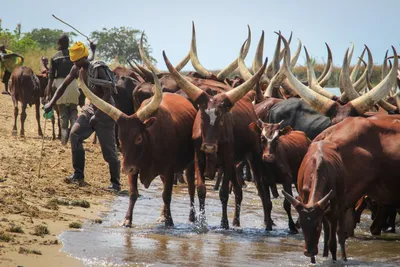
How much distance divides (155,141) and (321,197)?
114 inches

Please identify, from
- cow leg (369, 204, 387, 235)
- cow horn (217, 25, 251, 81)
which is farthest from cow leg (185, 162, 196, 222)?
cow horn (217, 25, 251, 81)

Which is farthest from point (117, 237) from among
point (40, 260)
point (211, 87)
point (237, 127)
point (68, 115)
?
point (68, 115)

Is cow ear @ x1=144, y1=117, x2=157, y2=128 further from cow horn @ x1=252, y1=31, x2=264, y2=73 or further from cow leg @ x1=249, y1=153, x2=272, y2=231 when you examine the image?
cow horn @ x1=252, y1=31, x2=264, y2=73

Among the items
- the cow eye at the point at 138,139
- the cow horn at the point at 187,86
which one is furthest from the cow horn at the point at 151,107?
the cow horn at the point at 187,86

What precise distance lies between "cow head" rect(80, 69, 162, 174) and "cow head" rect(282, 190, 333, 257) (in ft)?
9.27

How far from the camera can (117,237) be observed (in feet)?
32.3

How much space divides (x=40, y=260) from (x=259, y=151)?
4.75m

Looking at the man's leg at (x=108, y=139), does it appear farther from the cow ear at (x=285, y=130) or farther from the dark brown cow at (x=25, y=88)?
the dark brown cow at (x=25, y=88)

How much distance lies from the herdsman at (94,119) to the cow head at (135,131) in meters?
2.09

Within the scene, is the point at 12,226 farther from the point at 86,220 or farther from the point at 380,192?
the point at 380,192

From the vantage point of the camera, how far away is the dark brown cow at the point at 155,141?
10.8 m

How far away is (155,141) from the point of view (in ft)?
36.4

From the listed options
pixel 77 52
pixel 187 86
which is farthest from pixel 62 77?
pixel 187 86

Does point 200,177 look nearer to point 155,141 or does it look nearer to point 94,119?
point 155,141
